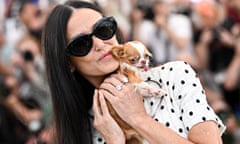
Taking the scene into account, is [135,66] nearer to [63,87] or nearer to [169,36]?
[63,87]

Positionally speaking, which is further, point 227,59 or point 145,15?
point 145,15

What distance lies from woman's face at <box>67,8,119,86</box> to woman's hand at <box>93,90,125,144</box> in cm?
8

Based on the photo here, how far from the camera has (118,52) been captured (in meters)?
1.67

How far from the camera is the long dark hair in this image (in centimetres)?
180

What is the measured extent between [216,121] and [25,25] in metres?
4.07

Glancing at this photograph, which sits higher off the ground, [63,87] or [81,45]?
[81,45]

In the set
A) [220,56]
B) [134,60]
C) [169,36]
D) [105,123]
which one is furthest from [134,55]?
[169,36]

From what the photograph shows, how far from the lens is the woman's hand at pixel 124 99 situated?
163 centimetres

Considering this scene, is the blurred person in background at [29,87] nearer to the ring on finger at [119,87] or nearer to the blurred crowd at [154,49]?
the blurred crowd at [154,49]

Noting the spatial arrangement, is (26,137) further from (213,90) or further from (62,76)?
(62,76)

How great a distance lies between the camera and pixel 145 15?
5.38 metres

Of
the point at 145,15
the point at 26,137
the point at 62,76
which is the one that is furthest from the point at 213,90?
the point at 62,76

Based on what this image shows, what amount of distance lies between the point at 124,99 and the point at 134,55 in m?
0.14

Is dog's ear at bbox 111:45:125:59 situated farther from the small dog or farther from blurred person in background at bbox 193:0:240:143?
blurred person in background at bbox 193:0:240:143
